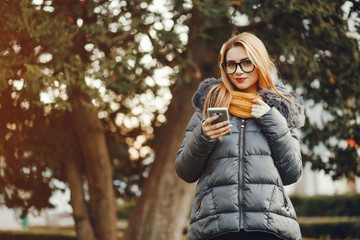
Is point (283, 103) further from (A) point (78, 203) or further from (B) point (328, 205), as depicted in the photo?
(B) point (328, 205)

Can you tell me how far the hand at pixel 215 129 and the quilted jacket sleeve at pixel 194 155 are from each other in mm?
41

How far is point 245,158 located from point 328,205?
1788 cm

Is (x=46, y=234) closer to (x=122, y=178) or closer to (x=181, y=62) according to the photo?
(x=122, y=178)

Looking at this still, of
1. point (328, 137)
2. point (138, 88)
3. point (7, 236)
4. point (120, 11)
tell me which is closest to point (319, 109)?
point (328, 137)

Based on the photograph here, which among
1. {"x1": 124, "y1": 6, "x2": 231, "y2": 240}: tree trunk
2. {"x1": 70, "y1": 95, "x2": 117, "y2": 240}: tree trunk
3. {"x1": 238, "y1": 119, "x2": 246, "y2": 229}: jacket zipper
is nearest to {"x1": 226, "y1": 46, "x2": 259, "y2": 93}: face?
{"x1": 238, "y1": 119, "x2": 246, "y2": 229}: jacket zipper

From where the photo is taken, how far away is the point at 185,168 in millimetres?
2660

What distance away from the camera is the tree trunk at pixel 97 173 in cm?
712

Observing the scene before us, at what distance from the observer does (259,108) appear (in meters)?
2.60

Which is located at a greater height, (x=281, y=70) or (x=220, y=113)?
(x=281, y=70)

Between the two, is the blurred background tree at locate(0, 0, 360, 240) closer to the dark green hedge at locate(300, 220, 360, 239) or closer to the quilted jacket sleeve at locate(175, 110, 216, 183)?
the quilted jacket sleeve at locate(175, 110, 216, 183)

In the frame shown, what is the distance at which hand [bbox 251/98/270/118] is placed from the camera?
2584mm

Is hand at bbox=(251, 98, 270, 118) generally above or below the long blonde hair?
below

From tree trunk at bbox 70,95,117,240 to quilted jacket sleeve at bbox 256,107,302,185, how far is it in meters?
4.82

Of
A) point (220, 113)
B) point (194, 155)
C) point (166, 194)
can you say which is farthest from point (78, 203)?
point (220, 113)
